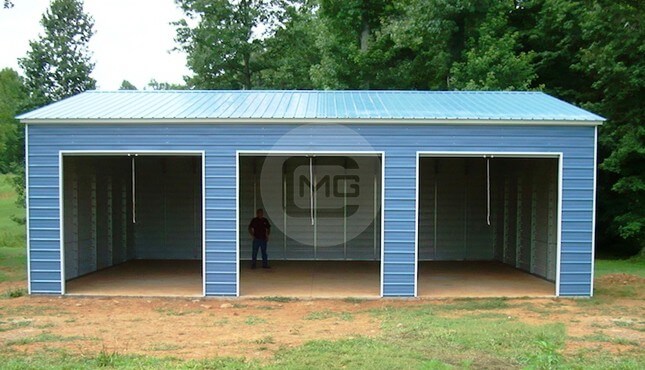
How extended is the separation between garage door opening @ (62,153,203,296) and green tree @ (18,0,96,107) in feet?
45.7

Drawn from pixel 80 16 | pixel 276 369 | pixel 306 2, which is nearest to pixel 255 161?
pixel 276 369

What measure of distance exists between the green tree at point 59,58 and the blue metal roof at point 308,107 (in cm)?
1590

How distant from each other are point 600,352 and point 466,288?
5.21 metres

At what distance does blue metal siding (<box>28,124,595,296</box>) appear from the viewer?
11.8m

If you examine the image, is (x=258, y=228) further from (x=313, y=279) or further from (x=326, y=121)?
(x=326, y=121)

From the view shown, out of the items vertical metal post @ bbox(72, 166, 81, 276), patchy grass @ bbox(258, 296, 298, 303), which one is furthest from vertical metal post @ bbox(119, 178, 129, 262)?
patchy grass @ bbox(258, 296, 298, 303)

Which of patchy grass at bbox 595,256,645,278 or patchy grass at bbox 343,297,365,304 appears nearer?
patchy grass at bbox 343,297,365,304

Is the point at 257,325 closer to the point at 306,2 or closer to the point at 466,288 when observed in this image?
the point at 466,288

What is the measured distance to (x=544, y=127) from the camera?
38.8 ft

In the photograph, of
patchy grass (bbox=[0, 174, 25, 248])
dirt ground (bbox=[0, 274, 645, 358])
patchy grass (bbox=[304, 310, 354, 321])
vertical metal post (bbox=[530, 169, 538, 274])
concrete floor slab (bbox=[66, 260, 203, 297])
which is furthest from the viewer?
patchy grass (bbox=[0, 174, 25, 248])

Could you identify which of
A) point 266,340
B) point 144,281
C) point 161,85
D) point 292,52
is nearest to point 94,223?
point 144,281

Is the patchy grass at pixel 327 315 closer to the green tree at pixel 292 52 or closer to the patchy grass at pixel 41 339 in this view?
the patchy grass at pixel 41 339

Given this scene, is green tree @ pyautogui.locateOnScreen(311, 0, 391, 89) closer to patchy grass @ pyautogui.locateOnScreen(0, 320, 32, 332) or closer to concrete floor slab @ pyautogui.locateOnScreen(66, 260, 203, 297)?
concrete floor slab @ pyautogui.locateOnScreen(66, 260, 203, 297)

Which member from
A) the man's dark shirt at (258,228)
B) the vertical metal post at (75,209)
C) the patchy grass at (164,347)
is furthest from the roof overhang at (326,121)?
the patchy grass at (164,347)
